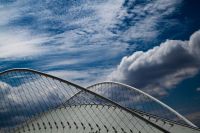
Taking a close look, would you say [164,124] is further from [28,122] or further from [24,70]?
[28,122]

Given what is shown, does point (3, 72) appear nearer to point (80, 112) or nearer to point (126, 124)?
point (80, 112)

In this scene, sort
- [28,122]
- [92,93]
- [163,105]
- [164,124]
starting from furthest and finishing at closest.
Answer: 1. [28,122]
2. [163,105]
3. [164,124]
4. [92,93]

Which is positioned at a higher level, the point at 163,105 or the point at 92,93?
the point at 92,93

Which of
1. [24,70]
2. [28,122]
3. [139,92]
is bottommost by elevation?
[28,122]

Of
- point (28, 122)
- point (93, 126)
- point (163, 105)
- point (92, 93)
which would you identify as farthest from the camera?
point (28, 122)

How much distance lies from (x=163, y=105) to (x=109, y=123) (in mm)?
12998

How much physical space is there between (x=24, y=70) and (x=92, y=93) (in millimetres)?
19130

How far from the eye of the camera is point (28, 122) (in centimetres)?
6506

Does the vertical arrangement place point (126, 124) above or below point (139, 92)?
below

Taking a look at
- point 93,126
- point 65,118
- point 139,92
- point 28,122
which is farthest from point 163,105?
Answer: point 28,122

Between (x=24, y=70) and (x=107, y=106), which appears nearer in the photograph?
(x=24, y=70)

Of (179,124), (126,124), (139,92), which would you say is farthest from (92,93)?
(139,92)

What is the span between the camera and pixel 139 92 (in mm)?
66438

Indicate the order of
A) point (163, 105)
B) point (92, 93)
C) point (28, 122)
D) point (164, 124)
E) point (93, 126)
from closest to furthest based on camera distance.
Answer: point (92, 93) < point (164, 124) < point (93, 126) < point (163, 105) < point (28, 122)
